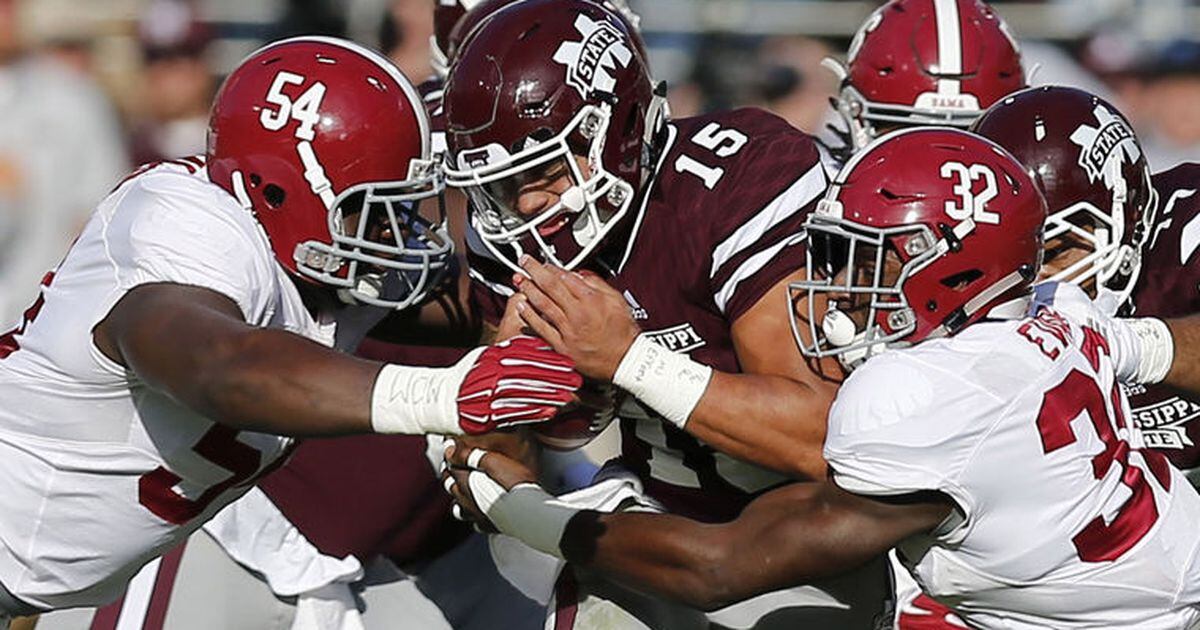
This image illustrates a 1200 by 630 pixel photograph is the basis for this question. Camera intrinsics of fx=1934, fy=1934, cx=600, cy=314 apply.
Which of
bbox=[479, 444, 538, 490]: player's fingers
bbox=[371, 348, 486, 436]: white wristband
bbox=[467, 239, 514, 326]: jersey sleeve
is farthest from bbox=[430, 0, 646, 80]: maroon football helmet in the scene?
bbox=[371, 348, 486, 436]: white wristband

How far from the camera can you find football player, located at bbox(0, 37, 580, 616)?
10.4 ft

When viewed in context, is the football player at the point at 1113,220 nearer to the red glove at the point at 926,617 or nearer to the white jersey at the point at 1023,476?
the white jersey at the point at 1023,476

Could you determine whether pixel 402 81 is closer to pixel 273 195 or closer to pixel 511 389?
pixel 273 195

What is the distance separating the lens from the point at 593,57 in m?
3.58

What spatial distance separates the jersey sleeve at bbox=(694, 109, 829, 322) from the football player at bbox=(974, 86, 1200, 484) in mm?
453

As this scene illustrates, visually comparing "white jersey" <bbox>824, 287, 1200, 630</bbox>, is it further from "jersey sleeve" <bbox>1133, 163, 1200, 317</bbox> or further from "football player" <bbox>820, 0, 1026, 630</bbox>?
"football player" <bbox>820, 0, 1026, 630</bbox>

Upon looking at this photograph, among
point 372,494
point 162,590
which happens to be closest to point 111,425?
point 162,590

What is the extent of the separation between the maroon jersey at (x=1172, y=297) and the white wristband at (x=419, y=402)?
1728mm

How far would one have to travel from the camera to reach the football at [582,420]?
3475 mm

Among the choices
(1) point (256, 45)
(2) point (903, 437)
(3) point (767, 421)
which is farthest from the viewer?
(1) point (256, 45)

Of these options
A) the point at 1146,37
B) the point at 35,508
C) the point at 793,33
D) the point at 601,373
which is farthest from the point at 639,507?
the point at 1146,37

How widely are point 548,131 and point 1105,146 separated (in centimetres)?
113

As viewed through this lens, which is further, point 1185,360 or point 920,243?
point 1185,360

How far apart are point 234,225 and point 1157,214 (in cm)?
201
